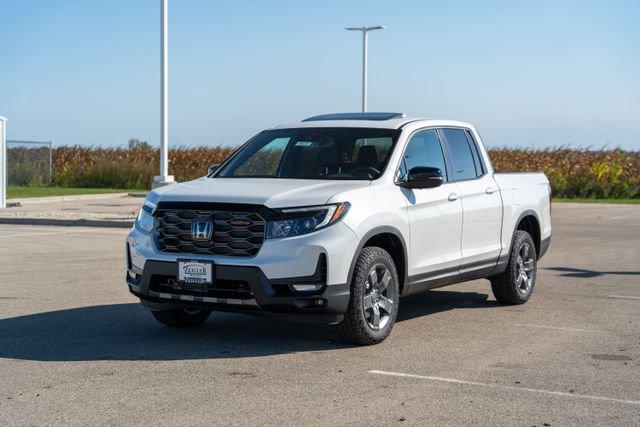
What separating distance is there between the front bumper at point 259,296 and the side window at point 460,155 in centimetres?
258

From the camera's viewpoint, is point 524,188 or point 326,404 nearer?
point 326,404

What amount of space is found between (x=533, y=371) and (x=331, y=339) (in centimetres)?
193

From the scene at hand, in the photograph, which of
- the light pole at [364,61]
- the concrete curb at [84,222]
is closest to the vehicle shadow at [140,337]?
the concrete curb at [84,222]

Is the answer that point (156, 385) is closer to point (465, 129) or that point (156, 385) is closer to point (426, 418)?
point (426, 418)

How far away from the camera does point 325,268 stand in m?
8.32

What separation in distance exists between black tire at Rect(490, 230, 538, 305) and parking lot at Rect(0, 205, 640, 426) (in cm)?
14

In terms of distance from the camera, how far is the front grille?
332 inches

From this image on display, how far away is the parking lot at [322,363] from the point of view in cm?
664

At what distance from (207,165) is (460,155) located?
123 feet

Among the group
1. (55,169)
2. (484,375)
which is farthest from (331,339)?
(55,169)

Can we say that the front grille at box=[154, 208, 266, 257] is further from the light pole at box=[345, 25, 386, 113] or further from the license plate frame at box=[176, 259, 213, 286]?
the light pole at box=[345, 25, 386, 113]

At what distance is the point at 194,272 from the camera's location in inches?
335

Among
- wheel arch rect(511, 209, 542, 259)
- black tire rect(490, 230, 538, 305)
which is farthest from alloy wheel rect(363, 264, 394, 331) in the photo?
wheel arch rect(511, 209, 542, 259)

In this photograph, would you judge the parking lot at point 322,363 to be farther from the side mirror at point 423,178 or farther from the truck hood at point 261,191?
the side mirror at point 423,178
